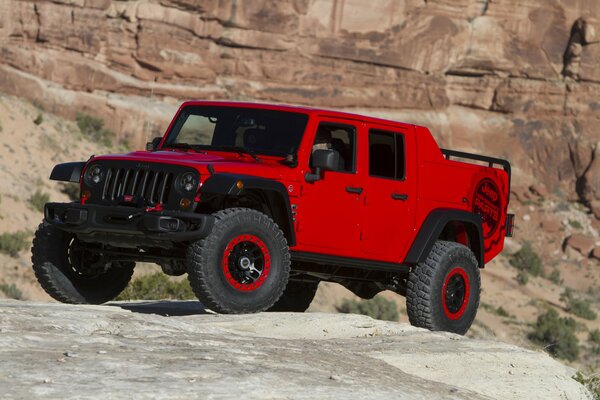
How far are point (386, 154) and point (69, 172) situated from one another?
302 cm

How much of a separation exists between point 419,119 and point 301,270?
4300 cm

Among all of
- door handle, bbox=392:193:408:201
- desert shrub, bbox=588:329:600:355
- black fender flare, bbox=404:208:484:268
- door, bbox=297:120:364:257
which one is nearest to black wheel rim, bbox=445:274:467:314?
black fender flare, bbox=404:208:484:268

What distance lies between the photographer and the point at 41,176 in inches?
1548

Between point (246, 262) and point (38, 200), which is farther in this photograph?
point (38, 200)

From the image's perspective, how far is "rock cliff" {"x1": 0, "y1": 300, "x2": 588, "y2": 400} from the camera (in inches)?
253

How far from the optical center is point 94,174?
34.8ft

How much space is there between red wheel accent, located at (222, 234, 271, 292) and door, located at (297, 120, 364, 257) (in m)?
0.59

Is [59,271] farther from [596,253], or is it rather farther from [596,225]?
[596,225]

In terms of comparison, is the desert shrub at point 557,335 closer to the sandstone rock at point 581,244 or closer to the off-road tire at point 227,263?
the sandstone rock at point 581,244

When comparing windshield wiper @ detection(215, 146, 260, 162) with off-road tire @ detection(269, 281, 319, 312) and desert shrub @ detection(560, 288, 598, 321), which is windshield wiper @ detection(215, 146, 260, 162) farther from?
desert shrub @ detection(560, 288, 598, 321)

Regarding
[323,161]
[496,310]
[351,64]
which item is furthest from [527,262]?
[323,161]

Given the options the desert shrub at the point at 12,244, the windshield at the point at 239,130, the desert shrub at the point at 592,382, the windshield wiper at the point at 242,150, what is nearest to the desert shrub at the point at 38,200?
the desert shrub at the point at 12,244

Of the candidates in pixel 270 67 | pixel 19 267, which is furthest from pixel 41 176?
pixel 270 67

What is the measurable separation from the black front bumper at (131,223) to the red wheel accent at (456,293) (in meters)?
3.20
